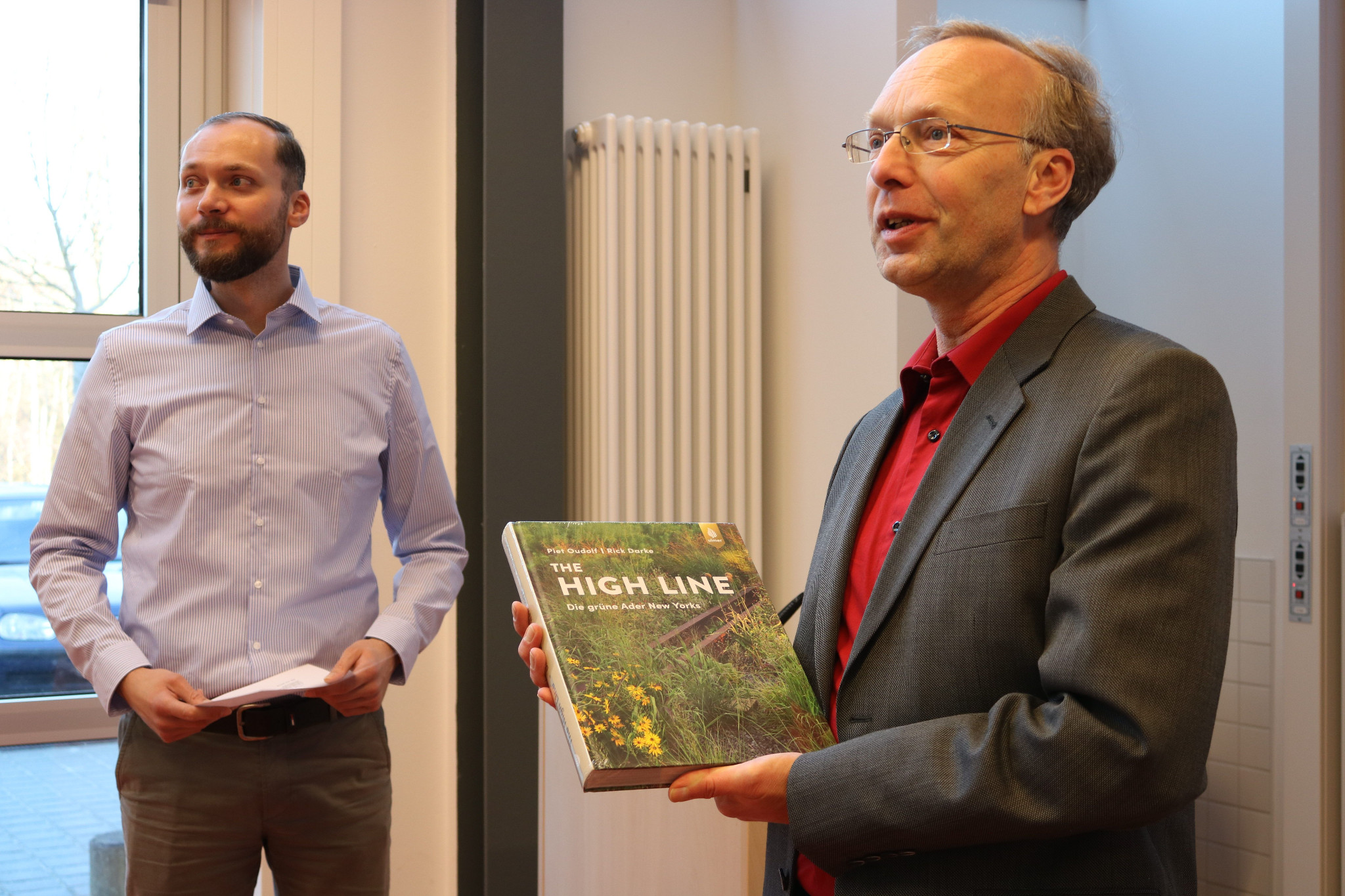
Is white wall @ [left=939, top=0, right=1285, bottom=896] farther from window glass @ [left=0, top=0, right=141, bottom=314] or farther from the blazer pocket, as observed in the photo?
window glass @ [left=0, top=0, right=141, bottom=314]

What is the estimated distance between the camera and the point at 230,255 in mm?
2029

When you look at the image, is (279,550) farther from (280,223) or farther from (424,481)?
(280,223)

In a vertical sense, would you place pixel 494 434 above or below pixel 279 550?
above

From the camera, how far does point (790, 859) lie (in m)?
1.23

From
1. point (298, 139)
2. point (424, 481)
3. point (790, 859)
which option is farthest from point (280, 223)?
point (790, 859)

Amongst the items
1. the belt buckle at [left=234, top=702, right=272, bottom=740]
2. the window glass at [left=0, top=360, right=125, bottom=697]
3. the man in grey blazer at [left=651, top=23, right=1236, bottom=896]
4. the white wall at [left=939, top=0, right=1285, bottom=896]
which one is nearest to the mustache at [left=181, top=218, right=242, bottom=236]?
the belt buckle at [left=234, top=702, right=272, bottom=740]

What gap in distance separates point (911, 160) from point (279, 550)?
1364 millimetres

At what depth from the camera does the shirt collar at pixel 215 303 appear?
2.06 m

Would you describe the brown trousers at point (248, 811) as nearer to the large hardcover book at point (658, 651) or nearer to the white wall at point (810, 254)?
the large hardcover book at point (658, 651)

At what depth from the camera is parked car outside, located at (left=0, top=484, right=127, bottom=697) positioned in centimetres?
288

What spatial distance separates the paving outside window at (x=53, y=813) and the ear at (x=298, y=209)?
1.68 meters

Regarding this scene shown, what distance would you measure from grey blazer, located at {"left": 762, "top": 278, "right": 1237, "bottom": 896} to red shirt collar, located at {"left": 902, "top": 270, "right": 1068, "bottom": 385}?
0.04 m

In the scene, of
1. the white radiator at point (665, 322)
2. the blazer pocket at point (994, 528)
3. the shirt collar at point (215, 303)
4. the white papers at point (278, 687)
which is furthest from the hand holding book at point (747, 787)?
the white radiator at point (665, 322)

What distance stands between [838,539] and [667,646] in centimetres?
29
